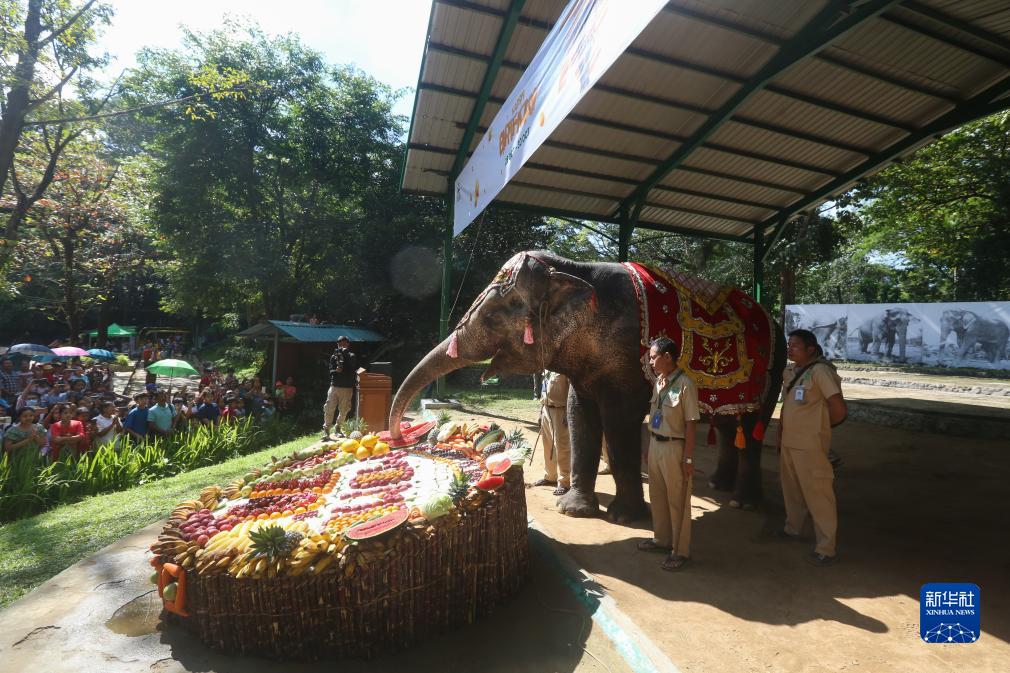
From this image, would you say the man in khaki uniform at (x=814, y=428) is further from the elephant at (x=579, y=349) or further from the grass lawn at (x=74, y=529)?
the grass lawn at (x=74, y=529)

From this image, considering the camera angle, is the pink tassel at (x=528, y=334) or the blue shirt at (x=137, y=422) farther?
the blue shirt at (x=137, y=422)

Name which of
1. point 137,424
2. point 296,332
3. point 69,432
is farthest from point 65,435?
point 296,332

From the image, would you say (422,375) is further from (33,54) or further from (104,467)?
(33,54)

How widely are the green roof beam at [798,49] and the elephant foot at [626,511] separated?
15.5 feet

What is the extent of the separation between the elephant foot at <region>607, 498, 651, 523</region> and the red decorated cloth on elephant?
1077 mm

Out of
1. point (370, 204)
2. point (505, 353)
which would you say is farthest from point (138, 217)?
point (505, 353)

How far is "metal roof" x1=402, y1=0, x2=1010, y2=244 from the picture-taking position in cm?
533

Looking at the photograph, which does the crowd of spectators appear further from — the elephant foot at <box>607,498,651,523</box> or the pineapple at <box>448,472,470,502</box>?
the elephant foot at <box>607,498,651,523</box>

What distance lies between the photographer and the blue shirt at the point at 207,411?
37.8 ft

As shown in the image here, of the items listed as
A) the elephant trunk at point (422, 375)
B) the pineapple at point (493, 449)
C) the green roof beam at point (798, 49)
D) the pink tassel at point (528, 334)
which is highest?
the green roof beam at point (798, 49)

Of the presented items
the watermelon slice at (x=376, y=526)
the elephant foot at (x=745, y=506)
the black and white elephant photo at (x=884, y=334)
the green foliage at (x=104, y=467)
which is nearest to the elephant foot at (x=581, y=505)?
the elephant foot at (x=745, y=506)

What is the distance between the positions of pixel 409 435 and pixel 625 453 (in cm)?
208

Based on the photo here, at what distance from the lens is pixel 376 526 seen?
10.2 ft
